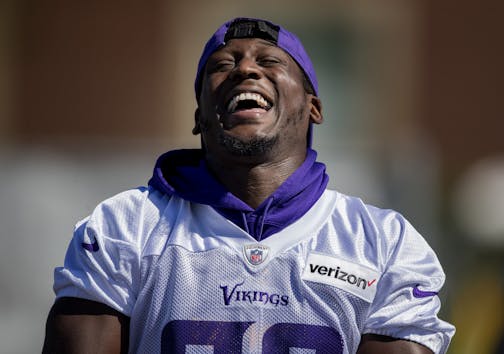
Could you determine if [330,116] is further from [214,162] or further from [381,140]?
[214,162]

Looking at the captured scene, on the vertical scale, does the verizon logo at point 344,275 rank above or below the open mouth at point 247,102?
below

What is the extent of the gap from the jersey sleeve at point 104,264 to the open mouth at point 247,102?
550 millimetres

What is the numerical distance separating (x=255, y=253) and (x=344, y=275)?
31 cm

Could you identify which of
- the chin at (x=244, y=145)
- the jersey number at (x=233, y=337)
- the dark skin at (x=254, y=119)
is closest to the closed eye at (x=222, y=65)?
the dark skin at (x=254, y=119)

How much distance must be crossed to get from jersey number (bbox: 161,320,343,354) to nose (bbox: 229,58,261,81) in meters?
0.92

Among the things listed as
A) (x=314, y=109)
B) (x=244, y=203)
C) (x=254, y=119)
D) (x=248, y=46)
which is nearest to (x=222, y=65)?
(x=248, y=46)

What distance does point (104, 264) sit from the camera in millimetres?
4273

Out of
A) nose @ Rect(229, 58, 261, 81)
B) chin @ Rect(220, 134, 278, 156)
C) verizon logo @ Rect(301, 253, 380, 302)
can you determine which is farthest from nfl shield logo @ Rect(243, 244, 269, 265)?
Result: nose @ Rect(229, 58, 261, 81)

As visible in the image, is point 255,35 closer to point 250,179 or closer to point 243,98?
point 243,98

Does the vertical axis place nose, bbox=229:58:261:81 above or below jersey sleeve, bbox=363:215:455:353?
above

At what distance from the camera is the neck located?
15.2ft

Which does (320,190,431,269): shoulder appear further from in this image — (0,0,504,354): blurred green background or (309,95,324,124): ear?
(0,0,504,354): blurred green background

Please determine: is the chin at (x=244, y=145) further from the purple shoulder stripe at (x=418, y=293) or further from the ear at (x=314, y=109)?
the purple shoulder stripe at (x=418, y=293)

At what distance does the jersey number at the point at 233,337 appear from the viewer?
4.22 meters
